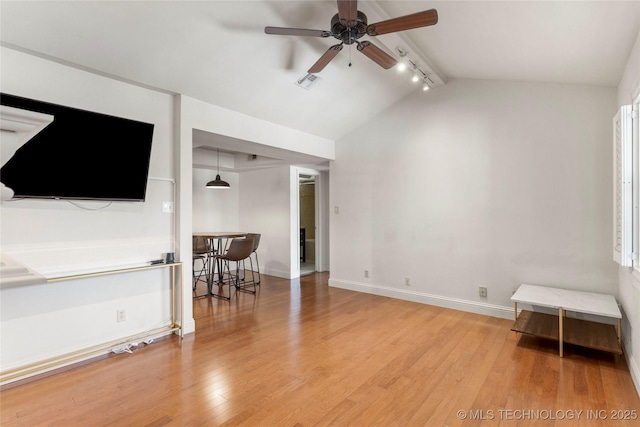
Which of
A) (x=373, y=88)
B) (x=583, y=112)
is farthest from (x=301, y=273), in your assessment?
(x=583, y=112)

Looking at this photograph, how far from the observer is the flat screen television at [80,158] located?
2404 millimetres

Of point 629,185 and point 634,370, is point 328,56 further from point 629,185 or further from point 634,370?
point 634,370

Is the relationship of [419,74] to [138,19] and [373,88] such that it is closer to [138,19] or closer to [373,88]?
[373,88]

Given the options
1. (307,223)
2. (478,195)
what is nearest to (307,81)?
(478,195)

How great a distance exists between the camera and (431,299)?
4488 mm

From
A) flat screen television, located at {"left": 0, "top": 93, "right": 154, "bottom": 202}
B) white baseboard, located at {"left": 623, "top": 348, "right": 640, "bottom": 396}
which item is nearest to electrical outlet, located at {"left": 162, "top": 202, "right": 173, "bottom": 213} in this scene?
flat screen television, located at {"left": 0, "top": 93, "right": 154, "bottom": 202}

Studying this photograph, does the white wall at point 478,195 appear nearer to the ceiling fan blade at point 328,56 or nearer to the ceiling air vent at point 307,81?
the ceiling air vent at point 307,81

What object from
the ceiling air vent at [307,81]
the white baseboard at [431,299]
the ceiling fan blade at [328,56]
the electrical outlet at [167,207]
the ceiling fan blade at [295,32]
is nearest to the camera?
the ceiling fan blade at [295,32]

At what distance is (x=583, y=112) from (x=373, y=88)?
2.34 m

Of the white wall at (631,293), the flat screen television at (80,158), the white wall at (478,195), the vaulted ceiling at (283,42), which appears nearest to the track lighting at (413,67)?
the vaulted ceiling at (283,42)

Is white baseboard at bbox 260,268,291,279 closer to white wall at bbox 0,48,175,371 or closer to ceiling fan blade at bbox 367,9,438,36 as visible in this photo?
white wall at bbox 0,48,175,371

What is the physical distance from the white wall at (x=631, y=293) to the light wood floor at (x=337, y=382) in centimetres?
18

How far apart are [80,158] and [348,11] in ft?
8.00

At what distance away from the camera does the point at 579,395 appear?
230 cm
